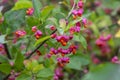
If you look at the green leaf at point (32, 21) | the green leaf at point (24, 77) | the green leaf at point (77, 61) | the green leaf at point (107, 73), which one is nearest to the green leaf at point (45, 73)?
the green leaf at point (24, 77)

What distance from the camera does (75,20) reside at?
112 centimetres

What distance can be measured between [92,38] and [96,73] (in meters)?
1.79

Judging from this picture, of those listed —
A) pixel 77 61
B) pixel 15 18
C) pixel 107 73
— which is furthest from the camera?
pixel 77 61

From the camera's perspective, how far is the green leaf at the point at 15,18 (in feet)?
4.25

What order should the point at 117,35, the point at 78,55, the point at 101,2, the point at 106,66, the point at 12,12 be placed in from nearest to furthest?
the point at 106,66 → the point at 12,12 → the point at 78,55 → the point at 117,35 → the point at 101,2

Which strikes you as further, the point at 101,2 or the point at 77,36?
the point at 101,2

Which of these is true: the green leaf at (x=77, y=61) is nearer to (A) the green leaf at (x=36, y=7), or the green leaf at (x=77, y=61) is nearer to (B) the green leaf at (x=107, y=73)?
(A) the green leaf at (x=36, y=7)

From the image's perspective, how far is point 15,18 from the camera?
1.30 meters

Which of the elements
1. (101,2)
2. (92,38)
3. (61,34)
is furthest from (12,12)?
(101,2)

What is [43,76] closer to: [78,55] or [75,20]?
[75,20]

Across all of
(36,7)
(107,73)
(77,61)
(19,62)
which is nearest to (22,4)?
(36,7)

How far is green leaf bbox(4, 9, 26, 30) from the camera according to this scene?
1.29m

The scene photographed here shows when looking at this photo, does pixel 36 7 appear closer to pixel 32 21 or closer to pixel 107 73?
pixel 32 21

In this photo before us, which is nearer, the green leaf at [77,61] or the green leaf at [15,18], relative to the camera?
the green leaf at [15,18]
